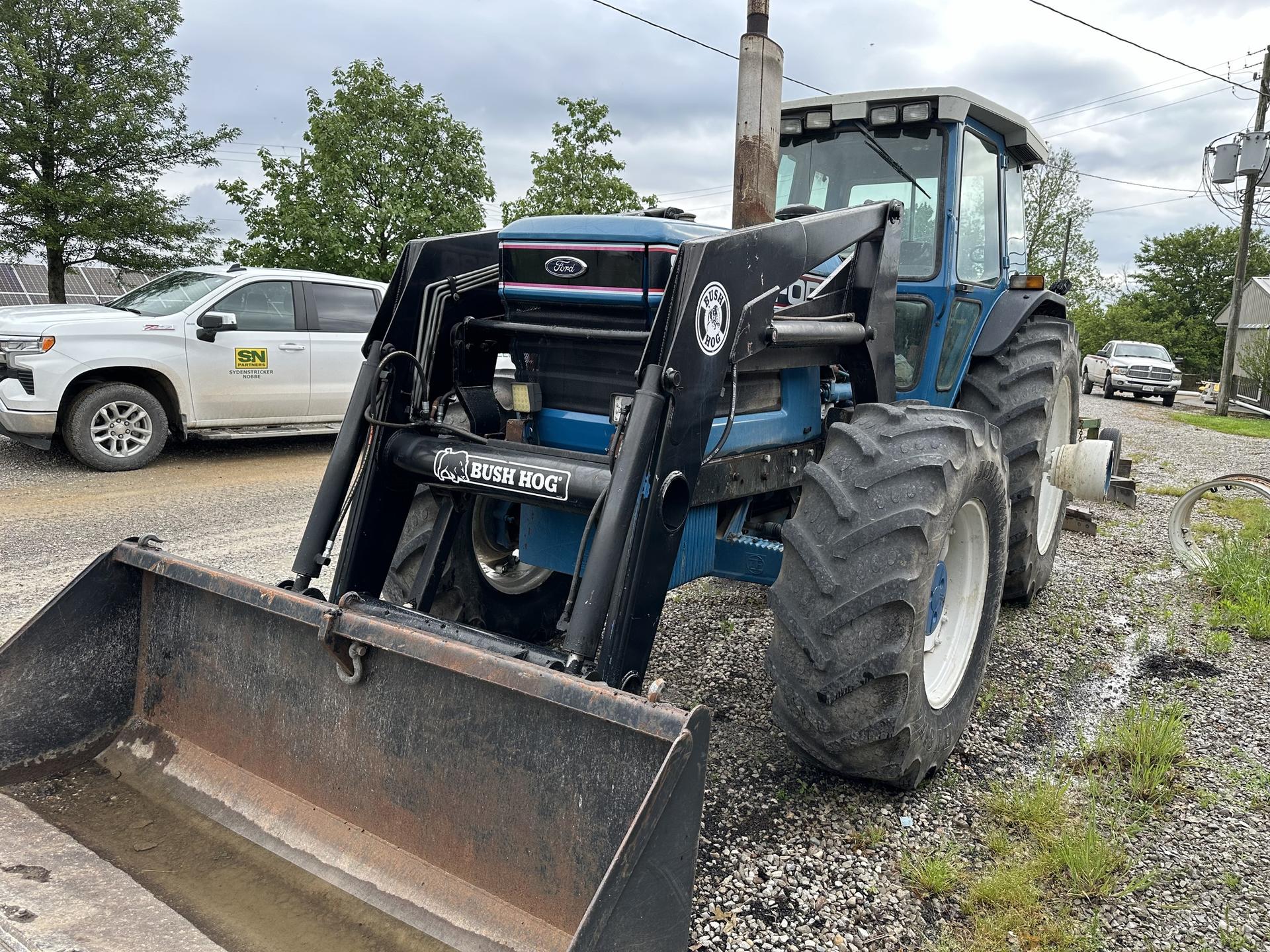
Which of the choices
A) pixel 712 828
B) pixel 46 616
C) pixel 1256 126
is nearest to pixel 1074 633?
pixel 712 828

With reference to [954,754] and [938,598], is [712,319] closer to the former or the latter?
[938,598]

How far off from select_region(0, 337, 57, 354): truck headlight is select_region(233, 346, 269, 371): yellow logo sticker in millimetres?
1474

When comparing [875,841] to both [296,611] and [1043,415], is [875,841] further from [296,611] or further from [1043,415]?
[1043,415]

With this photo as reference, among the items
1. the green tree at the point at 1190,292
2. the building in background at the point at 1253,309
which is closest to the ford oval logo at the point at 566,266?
the building in background at the point at 1253,309

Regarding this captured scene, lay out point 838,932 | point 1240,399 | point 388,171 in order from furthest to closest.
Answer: point 1240,399
point 388,171
point 838,932

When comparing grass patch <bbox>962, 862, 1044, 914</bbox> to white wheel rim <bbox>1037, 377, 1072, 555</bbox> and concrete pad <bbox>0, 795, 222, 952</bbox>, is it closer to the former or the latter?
concrete pad <bbox>0, 795, 222, 952</bbox>

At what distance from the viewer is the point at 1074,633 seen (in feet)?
16.5

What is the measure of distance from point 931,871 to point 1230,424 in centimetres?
2205

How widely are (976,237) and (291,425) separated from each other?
7024mm

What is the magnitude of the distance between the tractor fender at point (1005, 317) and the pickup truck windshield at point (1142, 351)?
25.8m

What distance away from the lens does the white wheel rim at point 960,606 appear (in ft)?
11.4

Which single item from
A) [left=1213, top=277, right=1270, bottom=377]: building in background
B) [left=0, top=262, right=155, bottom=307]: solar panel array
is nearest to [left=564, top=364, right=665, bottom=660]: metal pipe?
[left=0, top=262, right=155, bottom=307]: solar panel array

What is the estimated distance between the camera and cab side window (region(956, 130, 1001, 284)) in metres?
4.72

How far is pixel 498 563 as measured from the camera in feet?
12.6
